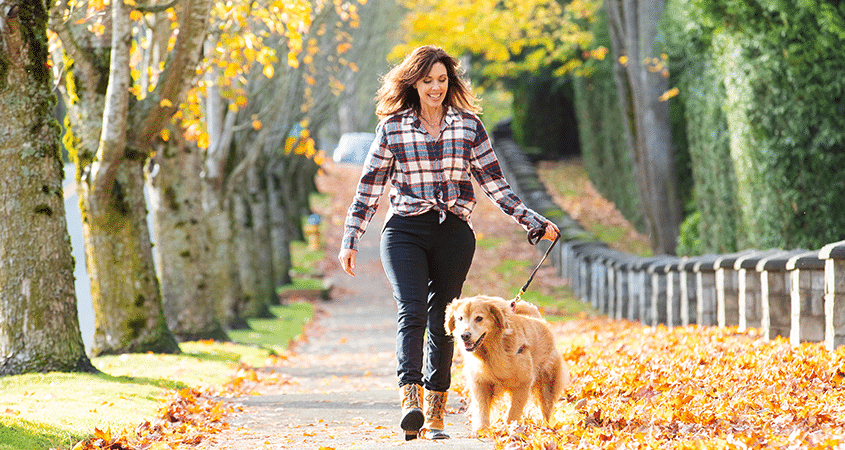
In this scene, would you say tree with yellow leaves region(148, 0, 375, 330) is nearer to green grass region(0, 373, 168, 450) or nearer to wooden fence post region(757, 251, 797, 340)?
green grass region(0, 373, 168, 450)

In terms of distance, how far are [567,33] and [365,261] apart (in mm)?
9035

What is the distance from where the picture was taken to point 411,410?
5.19 m

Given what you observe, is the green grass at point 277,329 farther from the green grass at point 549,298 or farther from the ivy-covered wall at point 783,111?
the ivy-covered wall at point 783,111

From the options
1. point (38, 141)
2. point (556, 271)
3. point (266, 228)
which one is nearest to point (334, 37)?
point (266, 228)

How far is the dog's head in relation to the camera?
16.4 feet

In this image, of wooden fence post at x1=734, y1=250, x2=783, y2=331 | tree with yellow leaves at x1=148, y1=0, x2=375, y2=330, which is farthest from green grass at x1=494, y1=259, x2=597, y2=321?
wooden fence post at x1=734, y1=250, x2=783, y2=331

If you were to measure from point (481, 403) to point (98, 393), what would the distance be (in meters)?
3.33

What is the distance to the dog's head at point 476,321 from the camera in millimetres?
5012

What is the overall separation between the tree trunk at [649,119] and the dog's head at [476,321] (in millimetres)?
12817

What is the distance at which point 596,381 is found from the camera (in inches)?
266

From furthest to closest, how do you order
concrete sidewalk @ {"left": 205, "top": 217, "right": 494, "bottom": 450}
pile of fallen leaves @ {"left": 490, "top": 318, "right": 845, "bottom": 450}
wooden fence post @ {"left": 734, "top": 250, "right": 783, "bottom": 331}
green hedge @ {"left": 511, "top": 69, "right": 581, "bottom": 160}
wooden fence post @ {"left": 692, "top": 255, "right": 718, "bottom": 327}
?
green hedge @ {"left": 511, "top": 69, "right": 581, "bottom": 160}, wooden fence post @ {"left": 692, "top": 255, "right": 718, "bottom": 327}, wooden fence post @ {"left": 734, "top": 250, "right": 783, "bottom": 331}, concrete sidewalk @ {"left": 205, "top": 217, "right": 494, "bottom": 450}, pile of fallen leaves @ {"left": 490, "top": 318, "right": 845, "bottom": 450}

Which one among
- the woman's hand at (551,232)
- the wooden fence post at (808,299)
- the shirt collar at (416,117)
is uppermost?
the shirt collar at (416,117)

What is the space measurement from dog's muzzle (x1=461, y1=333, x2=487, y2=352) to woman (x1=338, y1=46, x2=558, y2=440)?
0.35m

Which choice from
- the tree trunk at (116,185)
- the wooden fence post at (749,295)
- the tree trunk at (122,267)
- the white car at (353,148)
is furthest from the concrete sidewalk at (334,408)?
the white car at (353,148)
